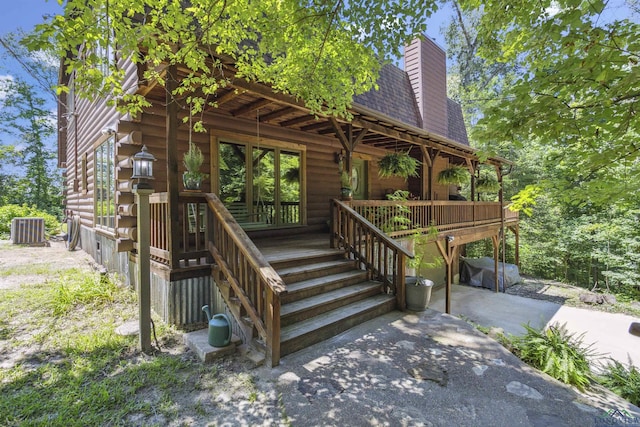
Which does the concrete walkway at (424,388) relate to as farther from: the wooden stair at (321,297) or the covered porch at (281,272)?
the covered porch at (281,272)

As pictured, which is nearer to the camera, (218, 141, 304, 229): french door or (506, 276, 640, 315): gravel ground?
(218, 141, 304, 229): french door

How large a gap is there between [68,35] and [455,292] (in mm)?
11988

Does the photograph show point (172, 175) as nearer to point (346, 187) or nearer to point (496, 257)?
point (346, 187)

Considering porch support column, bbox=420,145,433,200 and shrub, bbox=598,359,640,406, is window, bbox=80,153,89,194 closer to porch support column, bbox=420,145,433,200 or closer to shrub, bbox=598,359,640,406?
porch support column, bbox=420,145,433,200

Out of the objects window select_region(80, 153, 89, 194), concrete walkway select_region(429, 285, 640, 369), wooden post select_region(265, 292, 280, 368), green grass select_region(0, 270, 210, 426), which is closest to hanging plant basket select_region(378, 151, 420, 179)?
concrete walkway select_region(429, 285, 640, 369)

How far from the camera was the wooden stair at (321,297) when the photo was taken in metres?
3.55

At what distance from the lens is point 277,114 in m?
5.91

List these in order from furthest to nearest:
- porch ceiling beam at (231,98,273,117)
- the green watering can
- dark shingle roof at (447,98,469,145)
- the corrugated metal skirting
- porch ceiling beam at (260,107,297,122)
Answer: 1. dark shingle roof at (447,98,469,145)
2. porch ceiling beam at (260,107,297,122)
3. porch ceiling beam at (231,98,273,117)
4. the corrugated metal skirting
5. the green watering can

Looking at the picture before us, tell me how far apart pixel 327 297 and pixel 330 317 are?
1.13 ft

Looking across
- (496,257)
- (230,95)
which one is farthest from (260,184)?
(496,257)

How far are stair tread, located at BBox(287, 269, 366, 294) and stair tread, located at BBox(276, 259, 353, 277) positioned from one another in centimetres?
15

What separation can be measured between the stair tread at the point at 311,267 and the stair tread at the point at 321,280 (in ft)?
0.49

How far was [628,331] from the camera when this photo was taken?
7.65 meters

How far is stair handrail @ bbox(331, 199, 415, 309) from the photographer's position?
4859mm
